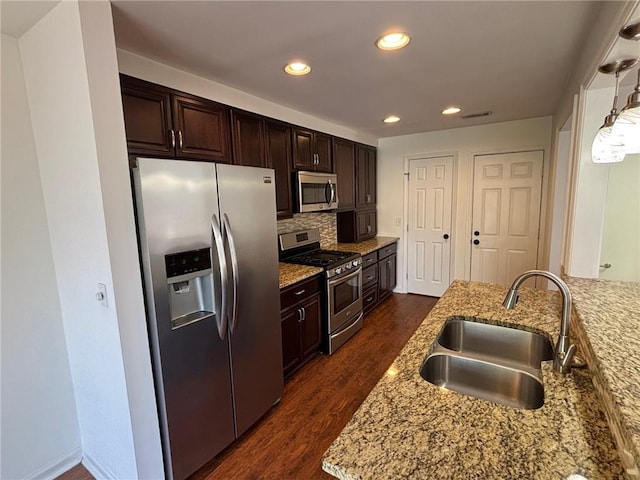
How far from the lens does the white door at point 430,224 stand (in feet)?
14.4

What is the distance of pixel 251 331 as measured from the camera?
2.02 metres

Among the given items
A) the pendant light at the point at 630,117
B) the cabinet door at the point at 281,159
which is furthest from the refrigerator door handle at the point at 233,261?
the pendant light at the point at 630,117

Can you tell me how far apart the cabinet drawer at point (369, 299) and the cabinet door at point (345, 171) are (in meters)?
1.11

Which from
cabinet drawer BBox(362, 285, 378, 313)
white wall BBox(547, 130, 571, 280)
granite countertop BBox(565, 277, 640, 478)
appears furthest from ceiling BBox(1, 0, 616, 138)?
cabinet drawer BBox(362, 285, 378, 313)

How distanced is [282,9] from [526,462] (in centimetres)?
189

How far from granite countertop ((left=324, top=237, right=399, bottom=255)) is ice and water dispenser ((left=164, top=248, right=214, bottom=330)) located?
2125 millimetres

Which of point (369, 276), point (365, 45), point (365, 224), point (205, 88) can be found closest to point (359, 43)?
point (365, 45)

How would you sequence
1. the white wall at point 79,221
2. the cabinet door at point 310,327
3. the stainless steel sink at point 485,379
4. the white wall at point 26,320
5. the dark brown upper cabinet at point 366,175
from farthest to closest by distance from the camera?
the dark brown upper cabinet at point 366,175
the cabinet door at point 310,327
the white wall at point 26,320
the white wall at point 79,221
the stainless steel sink at point 485,379

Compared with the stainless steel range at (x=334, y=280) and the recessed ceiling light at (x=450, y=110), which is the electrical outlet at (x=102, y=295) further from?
the recessed ceiling light at (x=450, y=110)

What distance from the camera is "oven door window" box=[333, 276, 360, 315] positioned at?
121 inches

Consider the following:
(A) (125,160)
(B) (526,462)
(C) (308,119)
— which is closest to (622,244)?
(B) (526,462)

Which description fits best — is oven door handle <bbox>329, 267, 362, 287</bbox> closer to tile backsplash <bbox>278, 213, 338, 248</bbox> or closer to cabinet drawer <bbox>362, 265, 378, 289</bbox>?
cabinet drawer <bbox>362, 265, 378, 289</bbox>

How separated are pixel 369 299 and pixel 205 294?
2640 millimetres

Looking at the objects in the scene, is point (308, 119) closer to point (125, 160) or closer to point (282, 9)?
point (282, 9)
